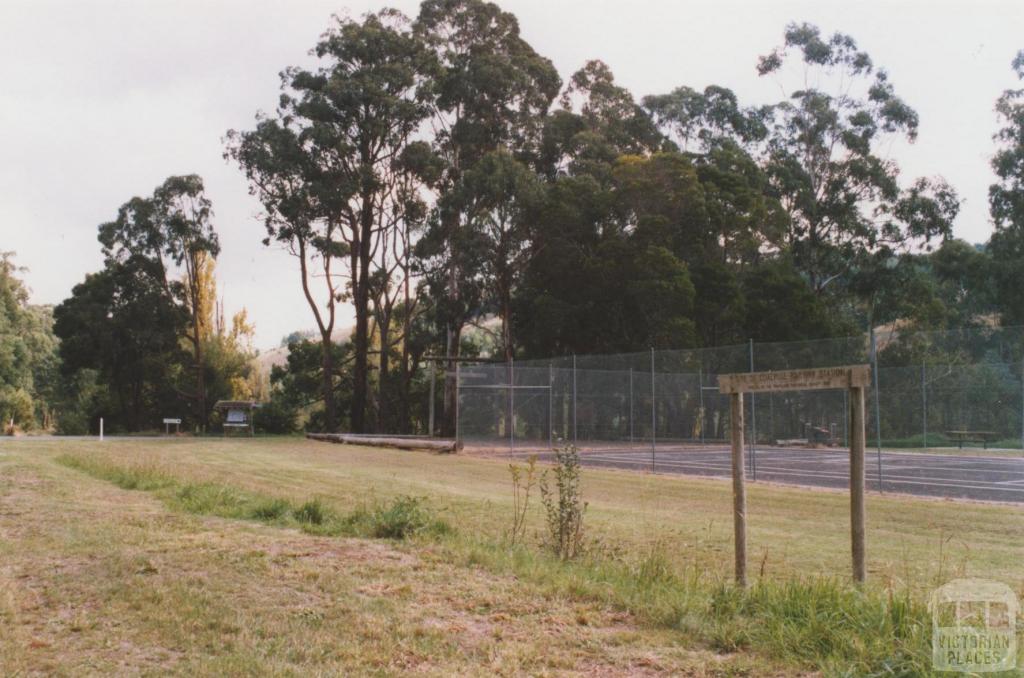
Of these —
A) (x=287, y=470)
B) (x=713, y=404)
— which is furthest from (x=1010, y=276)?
(x=287, y=470)

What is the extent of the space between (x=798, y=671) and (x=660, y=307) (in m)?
31.8

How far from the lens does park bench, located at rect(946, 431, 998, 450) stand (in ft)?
69.2

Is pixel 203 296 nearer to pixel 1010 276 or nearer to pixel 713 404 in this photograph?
pixel 713 404

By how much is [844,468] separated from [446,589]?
15900 millimetres

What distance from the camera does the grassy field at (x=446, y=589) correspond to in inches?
188

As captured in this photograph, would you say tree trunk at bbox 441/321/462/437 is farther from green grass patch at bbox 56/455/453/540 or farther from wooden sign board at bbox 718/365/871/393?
wooden sign board at bbox 718/365/871/393

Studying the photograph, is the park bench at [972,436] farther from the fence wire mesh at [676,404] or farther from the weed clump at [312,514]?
the weed clump at [312,514]

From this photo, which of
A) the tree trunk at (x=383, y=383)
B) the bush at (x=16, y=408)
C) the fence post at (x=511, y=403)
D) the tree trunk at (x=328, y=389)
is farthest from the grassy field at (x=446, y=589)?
the bush at (x=16, y=408)

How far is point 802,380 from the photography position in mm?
6176

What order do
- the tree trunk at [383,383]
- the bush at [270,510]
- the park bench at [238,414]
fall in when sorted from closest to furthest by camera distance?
the bush at [270,510] → the park bench at [238,414] → the tree trunk at [383,383]

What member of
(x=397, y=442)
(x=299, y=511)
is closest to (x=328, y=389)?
(x=397, y=442)

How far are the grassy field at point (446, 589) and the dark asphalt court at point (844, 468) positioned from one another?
3737 mm

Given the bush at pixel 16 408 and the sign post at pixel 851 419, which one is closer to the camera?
the sign post at pixel 851 419

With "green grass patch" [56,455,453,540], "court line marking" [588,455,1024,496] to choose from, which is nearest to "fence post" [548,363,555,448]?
"court line marking" [588,455,1024,496]
